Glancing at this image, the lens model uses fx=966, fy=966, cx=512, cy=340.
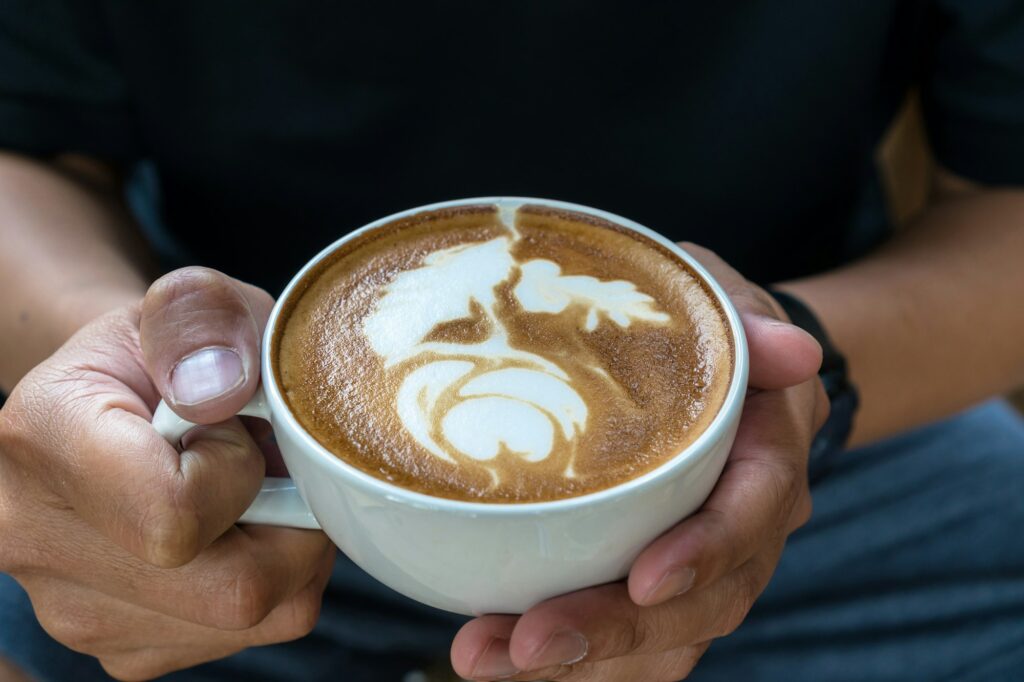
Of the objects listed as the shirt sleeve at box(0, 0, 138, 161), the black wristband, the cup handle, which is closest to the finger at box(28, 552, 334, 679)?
the cup handle

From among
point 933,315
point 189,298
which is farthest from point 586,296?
point 933,315

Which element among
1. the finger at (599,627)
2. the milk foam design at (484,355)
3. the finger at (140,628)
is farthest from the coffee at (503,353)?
the finger at (140,628)

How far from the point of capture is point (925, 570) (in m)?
1.12

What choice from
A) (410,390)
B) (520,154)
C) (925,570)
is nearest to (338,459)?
(410,390)

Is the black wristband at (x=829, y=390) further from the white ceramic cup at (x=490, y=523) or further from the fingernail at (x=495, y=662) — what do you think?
the fingernail at (x=495, y=662)

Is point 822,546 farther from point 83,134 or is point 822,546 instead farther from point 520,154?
point 83,134

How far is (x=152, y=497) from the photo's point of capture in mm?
679

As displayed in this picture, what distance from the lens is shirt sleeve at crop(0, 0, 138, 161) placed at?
117 cm

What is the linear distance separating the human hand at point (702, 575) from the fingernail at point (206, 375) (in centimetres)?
25

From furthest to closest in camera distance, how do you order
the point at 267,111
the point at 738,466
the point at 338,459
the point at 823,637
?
the point at 267,111 < the point at 823,637 < the point at 738,466 < the point at 338,459

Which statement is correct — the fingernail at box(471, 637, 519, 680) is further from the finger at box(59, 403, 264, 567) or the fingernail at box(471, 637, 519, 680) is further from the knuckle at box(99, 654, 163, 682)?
the knuckle at box(99, 654, 163, 682)

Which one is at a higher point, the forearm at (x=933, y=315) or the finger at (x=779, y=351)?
the finger at (x=779, y=351)

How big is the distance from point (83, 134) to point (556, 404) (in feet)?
2.90

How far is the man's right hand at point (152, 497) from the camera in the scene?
68 cm
